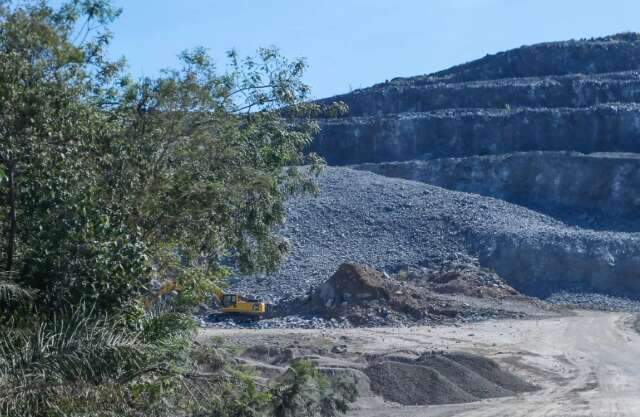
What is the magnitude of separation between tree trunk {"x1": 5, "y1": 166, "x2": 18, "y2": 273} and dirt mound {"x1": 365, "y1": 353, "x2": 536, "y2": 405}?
38.2ft

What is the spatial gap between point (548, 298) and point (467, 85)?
109ft

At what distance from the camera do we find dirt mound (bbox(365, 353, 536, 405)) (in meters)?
18.1

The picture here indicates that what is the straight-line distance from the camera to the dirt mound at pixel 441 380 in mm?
18094

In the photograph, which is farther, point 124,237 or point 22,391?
point 124,237

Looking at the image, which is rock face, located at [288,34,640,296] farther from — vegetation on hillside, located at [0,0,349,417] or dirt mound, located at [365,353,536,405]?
vegetation on hillside, located at [0,0,349,417]

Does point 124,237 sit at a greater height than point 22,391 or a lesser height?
greater

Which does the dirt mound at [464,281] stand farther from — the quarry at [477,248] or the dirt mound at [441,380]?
the dirt mound at [441,380]

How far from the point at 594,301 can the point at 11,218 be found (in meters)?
35.5

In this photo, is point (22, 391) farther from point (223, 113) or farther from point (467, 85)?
point (467, 85)

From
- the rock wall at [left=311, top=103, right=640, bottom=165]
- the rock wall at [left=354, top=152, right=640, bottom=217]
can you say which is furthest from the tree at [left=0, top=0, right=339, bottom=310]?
the rock wall at [left=311, top=103, right=640, bottom=165]

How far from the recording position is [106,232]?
7.29 metres

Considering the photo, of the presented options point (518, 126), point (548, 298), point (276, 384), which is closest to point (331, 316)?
point (548, 298)

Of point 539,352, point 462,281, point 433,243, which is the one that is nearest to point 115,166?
point 539,352

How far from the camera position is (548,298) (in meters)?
40.7
